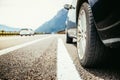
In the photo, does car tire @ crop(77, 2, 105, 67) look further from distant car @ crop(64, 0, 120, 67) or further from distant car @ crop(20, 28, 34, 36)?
distant car @ crop(20, 28, 34, 36)

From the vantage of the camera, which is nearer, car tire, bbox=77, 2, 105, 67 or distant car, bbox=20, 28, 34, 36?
car tire, bbox=77, 2, 105, 67

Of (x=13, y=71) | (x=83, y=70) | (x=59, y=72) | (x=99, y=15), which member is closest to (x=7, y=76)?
(x=13, y=71)

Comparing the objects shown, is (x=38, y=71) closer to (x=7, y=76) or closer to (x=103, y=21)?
(x=7, y=76)

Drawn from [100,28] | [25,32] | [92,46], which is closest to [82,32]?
[92,46]

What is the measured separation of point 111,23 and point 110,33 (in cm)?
12

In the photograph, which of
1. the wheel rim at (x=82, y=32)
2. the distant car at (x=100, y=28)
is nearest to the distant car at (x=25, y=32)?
the wheel rim at (x=82, y=32)

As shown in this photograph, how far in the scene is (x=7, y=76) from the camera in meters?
2.54

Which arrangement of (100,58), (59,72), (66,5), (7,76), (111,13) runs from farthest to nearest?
(66,5) < (100,58) < (59,72) < (7,76) < (111,13)

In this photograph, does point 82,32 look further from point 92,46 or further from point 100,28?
point 100,28

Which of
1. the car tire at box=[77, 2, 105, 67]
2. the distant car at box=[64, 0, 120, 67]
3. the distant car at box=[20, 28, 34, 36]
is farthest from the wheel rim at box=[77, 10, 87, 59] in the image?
the distant car at box=[20, 28, 34, 36]

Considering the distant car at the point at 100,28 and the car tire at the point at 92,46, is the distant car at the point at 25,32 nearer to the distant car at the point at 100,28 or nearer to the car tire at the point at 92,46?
the distant car at the point at 100,28

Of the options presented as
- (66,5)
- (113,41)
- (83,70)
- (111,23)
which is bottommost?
(83,70)

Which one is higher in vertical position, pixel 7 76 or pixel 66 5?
pixel 66 5

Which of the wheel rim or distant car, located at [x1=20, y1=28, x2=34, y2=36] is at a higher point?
the wheel rim
